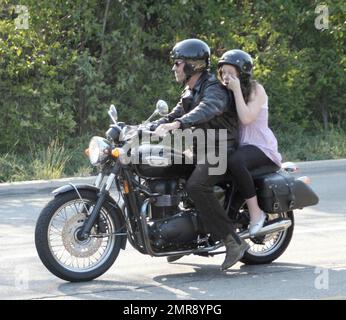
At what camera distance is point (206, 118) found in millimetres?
6961

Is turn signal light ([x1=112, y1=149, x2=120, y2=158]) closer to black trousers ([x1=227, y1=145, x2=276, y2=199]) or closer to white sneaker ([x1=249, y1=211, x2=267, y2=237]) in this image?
black trousers ([x1=227, y1=145, x2=276, y2=199])

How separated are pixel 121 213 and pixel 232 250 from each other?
0.91 metres

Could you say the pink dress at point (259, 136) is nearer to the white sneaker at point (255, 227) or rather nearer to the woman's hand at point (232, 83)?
the woman's hand at point (232, 83)

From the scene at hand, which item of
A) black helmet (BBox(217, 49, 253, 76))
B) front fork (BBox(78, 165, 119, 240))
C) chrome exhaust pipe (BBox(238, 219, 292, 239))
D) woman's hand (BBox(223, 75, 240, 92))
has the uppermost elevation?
black helmet (BBox(217, 49, 253, 76))

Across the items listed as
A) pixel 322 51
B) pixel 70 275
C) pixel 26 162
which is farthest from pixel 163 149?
pixel 322 51

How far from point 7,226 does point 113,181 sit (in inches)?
125

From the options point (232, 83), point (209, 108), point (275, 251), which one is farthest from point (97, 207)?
point (275, 251)

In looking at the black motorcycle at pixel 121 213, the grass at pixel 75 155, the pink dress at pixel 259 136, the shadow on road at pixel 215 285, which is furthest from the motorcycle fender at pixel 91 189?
the grass at pixel 75 155

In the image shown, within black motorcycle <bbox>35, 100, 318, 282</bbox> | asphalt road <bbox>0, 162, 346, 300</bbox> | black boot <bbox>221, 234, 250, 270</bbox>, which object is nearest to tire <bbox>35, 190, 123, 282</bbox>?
black motorcycle <bbox>35, 100, 318, 282</bbox>

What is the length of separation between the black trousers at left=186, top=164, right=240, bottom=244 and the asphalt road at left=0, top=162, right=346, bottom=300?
41 cm

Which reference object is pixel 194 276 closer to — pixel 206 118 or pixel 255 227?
pixel 255 227

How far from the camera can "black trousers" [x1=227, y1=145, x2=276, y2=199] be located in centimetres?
720

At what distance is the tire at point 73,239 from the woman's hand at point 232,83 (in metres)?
1.30
